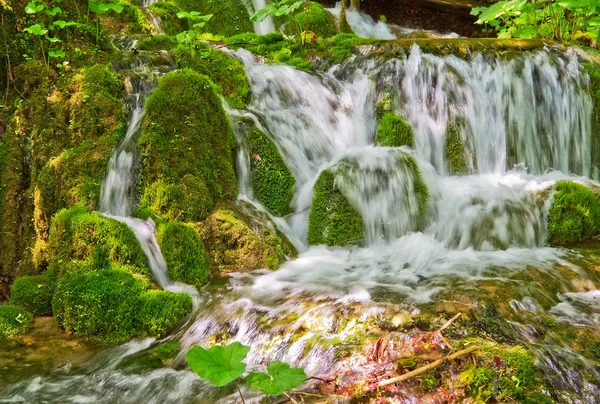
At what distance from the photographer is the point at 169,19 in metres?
10.1

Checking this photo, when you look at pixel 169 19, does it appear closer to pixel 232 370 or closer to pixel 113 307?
pixel 113 307

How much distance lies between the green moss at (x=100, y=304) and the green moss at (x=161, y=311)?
6cm

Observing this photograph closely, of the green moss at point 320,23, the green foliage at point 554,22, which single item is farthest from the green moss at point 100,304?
the green moss at point 320,23

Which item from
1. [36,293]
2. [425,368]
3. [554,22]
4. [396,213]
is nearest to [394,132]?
[396,213]

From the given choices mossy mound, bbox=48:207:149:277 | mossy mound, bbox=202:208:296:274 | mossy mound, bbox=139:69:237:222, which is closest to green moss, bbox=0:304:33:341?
mossy mound, bbox=48:207:149:277

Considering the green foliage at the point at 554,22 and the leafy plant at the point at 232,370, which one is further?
the green foliage at the point at 554,22

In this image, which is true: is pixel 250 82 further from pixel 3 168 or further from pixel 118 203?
pixel 3 168

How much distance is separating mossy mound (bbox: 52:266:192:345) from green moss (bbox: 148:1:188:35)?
23.1 ft

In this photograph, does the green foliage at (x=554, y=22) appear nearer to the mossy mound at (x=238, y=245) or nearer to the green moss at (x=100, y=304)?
the mossy mound at (x=238, y=245)

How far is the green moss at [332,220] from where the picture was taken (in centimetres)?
538

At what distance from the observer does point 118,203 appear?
16.6 ft

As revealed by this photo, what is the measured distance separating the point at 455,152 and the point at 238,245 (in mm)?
3790

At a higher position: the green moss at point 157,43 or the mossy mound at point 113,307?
the green moss at point 157,43

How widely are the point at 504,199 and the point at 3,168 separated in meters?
5.70
